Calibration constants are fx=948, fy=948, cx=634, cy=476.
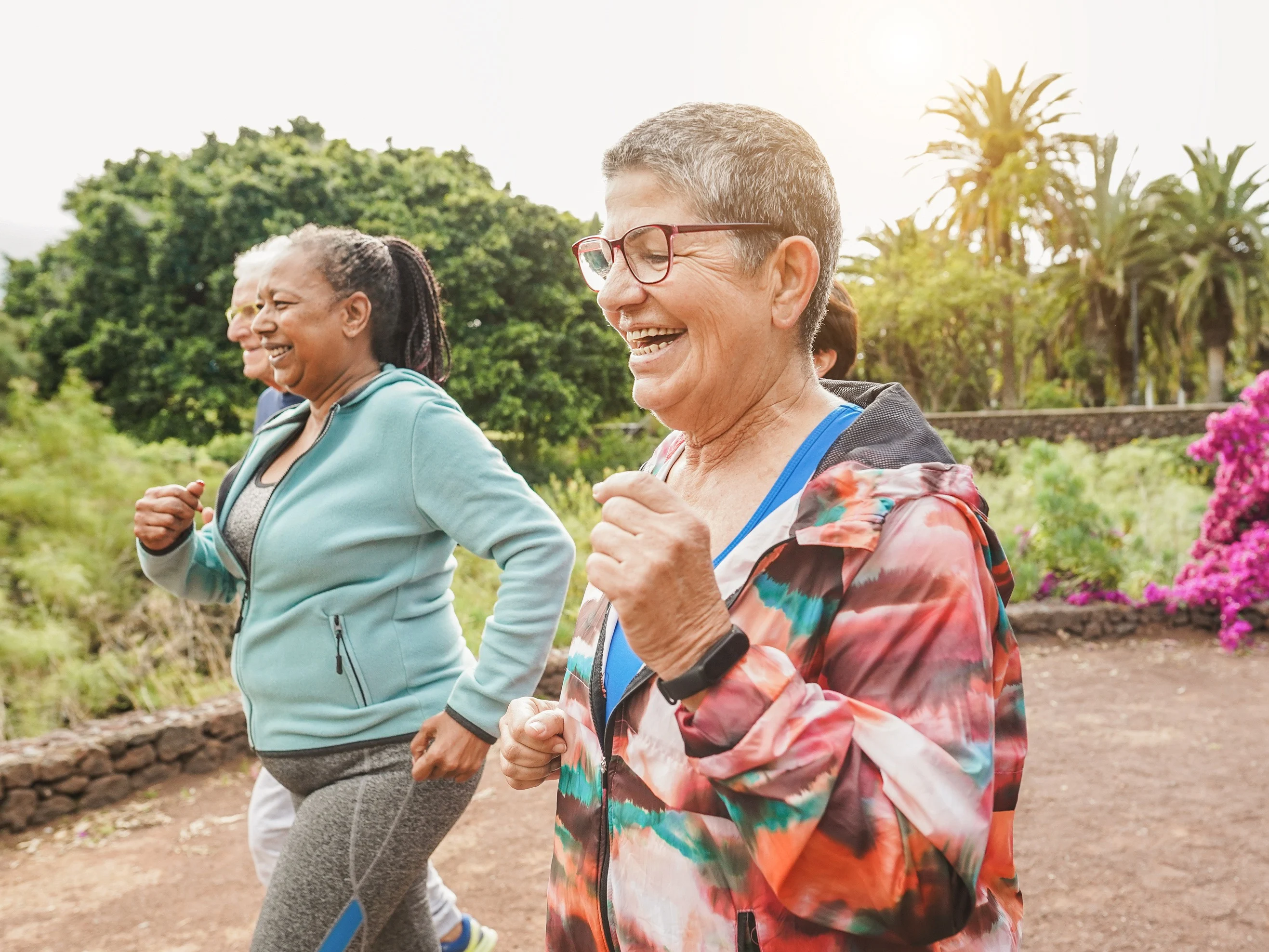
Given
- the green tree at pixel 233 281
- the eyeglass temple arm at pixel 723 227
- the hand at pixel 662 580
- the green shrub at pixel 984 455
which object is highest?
the green tree at pixel 233 281

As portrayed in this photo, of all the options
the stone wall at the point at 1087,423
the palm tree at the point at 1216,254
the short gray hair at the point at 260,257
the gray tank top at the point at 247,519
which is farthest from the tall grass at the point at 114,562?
the palm tree at the point at 1216,254

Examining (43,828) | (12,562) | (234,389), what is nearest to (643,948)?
(43,828)

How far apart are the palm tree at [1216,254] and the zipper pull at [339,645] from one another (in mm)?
32081

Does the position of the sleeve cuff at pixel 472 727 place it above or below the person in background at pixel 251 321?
below

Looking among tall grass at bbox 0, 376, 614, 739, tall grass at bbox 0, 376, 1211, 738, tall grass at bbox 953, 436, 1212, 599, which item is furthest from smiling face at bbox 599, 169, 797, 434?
tall grass at bbox 953, 436, 1212, 599

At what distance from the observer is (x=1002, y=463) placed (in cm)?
1808

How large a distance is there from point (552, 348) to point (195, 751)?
11321mm

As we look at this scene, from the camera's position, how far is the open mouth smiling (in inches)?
52.7

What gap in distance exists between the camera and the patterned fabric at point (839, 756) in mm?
984

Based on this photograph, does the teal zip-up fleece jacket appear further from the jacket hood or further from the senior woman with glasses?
the jacket hood

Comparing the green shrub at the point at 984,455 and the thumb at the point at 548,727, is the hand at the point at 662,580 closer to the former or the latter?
the thumb at the point at 548,727

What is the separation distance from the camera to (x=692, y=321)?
130 centimetres

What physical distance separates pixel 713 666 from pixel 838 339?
2.43 meters

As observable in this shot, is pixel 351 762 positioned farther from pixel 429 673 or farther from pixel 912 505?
pixel 912 505
